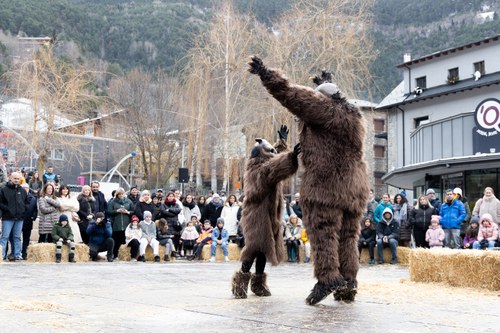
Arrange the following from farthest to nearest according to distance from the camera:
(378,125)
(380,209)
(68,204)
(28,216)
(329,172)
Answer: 1. (378,125)
2. (380,209)
3. (68,204)
4. (28,216)
5. (329,172)

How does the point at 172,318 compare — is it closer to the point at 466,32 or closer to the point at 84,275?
the point at 84,275

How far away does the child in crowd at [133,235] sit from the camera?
63.4ft

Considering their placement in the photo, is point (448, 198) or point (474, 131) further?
point (474, 131)

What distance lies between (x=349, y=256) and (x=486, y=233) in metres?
10.0

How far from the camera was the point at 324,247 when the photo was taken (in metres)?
7.80

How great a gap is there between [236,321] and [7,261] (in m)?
12.1

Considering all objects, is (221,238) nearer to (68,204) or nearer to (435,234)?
(68,204)

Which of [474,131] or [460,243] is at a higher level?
[474,131]

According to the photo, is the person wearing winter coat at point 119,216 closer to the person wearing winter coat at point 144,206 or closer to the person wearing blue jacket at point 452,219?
the person wearing winter coat at point 144,206

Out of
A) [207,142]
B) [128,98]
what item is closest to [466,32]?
[128,98]

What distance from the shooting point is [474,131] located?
82.5ft

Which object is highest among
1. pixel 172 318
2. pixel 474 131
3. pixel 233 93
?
pixel 233 93

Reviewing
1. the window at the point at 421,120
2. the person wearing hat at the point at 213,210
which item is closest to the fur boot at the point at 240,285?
the person wearing hat at the point at 213,210

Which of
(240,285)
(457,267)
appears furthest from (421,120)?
(240,285)
